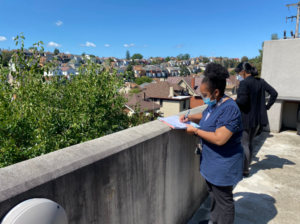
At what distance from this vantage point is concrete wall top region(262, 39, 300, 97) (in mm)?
5969

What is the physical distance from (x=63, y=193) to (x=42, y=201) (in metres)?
0.16

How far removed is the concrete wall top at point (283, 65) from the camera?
19.6 ft

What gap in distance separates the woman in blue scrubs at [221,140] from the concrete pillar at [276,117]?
4.75 m

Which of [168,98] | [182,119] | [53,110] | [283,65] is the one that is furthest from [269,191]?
[168,98]

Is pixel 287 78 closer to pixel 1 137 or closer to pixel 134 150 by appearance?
pixel 134 150

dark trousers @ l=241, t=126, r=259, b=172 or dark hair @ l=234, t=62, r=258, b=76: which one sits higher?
dark hair @ l=234, t=62, r=258, b=76

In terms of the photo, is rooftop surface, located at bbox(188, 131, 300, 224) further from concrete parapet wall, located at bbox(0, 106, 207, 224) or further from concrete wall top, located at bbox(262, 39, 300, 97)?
concrete wall top, located at bbox(262, 39, 300, 97)

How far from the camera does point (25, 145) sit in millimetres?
2420

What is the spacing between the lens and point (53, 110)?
9.38ft

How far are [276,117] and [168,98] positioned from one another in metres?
34.6

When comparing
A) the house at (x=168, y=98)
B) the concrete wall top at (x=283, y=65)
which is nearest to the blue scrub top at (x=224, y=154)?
the concrete wall top at (x=283, y=65)

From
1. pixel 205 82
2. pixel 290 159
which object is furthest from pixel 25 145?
pixel 290 159

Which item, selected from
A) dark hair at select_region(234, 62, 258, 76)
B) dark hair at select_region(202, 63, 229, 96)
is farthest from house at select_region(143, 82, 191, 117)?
dark hair at select_region(202, 63, 229, 96)

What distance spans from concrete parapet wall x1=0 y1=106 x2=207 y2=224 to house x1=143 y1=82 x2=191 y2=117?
3760 centimetres
